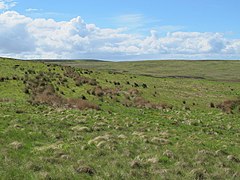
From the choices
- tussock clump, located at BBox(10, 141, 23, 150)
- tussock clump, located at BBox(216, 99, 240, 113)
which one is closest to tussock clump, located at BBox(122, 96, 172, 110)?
tussock clump, located at BBox(216, 99, 240, 113)

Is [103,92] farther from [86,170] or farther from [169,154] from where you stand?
[86,170]

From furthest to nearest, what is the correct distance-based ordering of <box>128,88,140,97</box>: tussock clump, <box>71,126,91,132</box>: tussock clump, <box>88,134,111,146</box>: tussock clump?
1. <box>128,88,140,97</box>: tussock clump
2. <box>71,126,91,132</box>: tussock clump
3. <box>88,134,111,146</box>: tussock clump

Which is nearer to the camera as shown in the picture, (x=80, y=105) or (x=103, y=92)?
(x=80, y=105)

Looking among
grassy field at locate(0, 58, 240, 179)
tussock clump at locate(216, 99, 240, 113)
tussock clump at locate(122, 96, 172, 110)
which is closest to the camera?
grassy field at locate(0, 58, 240, 179)

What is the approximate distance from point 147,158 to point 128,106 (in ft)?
87.9

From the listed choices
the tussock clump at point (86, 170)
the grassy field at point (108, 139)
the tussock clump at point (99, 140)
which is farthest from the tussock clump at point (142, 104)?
the tussock clump at point (86, 170)

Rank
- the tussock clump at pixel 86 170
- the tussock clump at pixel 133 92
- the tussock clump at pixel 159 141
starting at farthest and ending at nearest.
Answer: the tussock clump at pixel 133 92 < the tussock clump at pixel 159 141 < the tussock clump at pixel 86 170

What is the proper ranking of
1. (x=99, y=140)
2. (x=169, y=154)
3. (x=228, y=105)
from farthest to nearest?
(x=228, y=105) → (x=99, y=140) → (x=169, y=154)

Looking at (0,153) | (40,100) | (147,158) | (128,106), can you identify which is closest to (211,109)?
(128,106)

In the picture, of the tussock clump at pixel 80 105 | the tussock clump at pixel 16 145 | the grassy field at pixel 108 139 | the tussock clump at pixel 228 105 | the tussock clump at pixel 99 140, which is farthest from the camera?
the tussock clump at pixel 228 105

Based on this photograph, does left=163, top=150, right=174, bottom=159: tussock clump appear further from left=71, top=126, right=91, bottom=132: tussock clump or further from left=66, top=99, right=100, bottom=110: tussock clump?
left=66, top=99, right=100, bottom=110: tussock clump

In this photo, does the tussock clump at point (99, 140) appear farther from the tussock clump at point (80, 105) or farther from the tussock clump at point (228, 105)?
the tussock clump at point (228, 105)

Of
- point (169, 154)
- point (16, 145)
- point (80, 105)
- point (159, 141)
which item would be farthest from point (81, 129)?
point (80, 105)

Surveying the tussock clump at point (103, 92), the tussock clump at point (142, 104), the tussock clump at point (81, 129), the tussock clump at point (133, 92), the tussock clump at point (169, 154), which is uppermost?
the tussock clump at point (169, 154)
